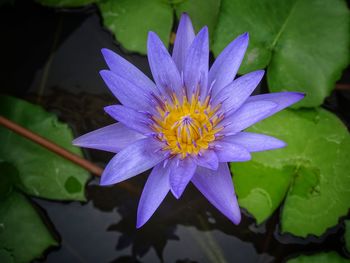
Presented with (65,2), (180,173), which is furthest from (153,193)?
(65,2)

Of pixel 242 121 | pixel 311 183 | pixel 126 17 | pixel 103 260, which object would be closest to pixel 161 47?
pixel 242 121

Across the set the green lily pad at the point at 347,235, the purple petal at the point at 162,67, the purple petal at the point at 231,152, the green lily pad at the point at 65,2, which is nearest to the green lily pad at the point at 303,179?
the green lily pad at the point at 347,235

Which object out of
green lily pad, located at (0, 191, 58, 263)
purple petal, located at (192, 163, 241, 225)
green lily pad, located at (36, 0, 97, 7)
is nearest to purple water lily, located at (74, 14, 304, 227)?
purple petal, located at (192, 163, 241, 225)

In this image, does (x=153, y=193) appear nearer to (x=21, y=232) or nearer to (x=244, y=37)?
(x=244, y=37)

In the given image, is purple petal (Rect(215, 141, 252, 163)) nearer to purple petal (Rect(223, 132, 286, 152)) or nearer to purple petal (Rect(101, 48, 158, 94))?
purple petal (Rect(223, 132, 286, 152))

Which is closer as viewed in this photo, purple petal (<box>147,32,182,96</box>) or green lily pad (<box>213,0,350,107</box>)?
purple petal (<box>147,32,182,96</box>)

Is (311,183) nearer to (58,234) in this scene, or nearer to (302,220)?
(302,220)
